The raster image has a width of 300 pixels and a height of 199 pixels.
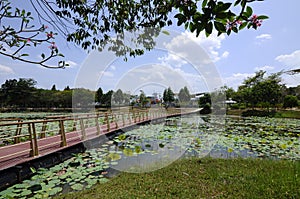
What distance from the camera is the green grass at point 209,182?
106 inches

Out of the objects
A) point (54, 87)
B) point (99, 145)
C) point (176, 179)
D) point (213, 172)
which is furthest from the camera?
point (54, 87)

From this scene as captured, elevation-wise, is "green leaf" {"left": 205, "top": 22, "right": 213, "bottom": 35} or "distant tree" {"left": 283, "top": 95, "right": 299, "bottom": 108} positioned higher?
"green leaf" {"left": 205, "top": 22, "right": 213, "bottom": 35}

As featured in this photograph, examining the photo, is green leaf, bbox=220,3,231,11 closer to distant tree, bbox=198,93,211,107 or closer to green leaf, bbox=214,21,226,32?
green leaf, bbox=214,21,226,32

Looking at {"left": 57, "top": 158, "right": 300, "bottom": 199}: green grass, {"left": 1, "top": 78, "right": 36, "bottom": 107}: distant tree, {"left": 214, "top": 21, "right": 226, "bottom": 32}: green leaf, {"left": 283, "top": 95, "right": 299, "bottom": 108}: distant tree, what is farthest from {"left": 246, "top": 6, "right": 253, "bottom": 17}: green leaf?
{"left": 1, "top": 78, "right": 36, "bottom": 107}: distant tree

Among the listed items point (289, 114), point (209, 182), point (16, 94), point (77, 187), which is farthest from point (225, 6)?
point (16, 94)

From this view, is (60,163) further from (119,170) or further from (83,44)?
(83,44)

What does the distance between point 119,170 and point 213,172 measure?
2020 millimetres

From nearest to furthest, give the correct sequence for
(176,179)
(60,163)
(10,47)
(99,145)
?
(10,47) → (176,179) → (60,163) → (99,145)

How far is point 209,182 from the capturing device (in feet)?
10.3

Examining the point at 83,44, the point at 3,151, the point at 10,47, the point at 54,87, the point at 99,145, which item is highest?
the point at 54,87

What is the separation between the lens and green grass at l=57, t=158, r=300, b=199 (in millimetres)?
2682

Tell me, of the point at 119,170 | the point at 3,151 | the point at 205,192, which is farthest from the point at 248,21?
the point at 3,151

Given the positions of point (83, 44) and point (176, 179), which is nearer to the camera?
point (83, 44)

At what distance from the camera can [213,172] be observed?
3613 mm
